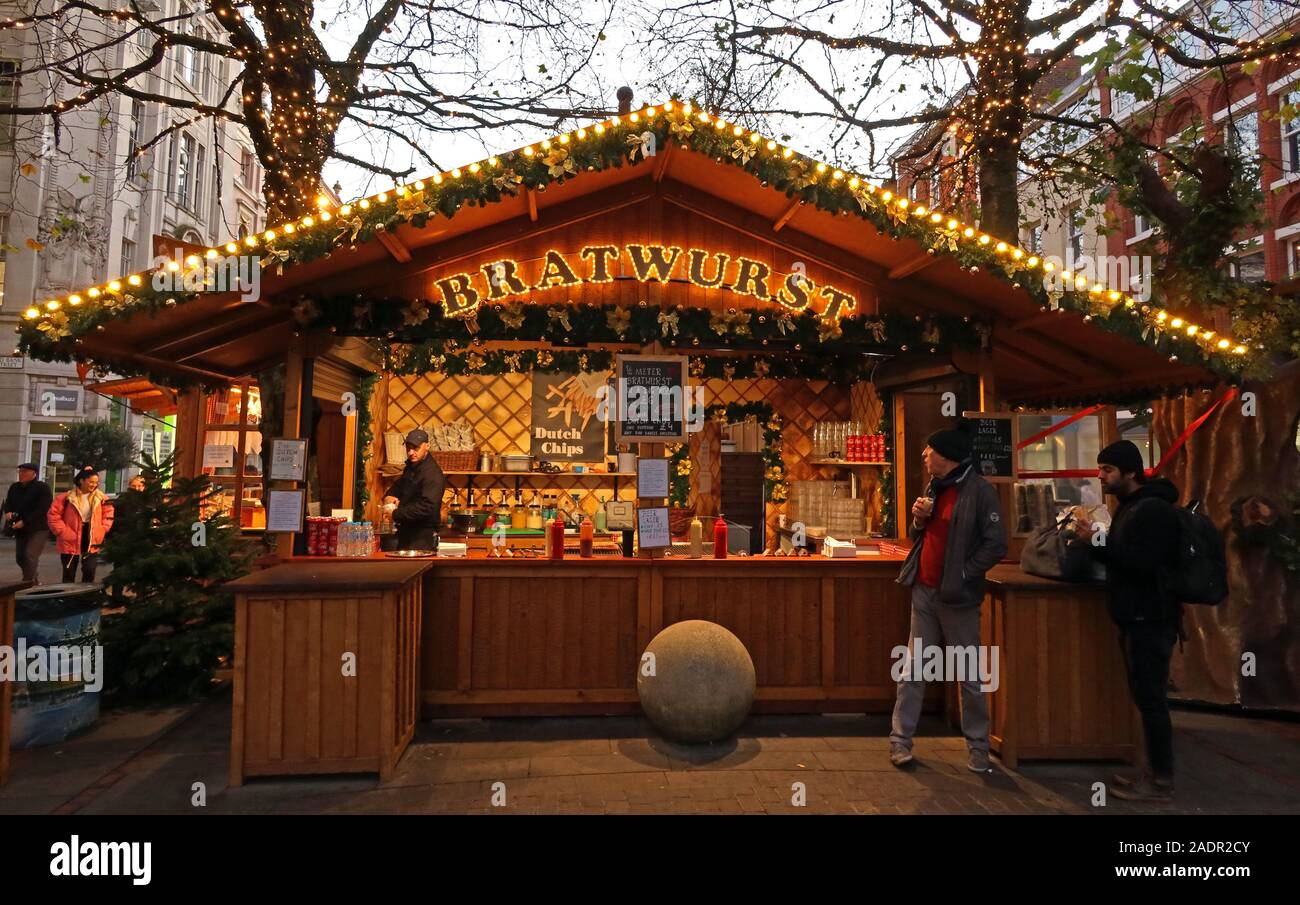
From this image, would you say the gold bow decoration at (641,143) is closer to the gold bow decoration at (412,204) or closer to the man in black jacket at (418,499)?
the gold bow decoration at (412,204)

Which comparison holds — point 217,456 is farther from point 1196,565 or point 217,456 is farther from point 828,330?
point 1196,565

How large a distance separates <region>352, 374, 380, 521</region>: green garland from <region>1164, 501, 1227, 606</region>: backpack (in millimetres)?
6092

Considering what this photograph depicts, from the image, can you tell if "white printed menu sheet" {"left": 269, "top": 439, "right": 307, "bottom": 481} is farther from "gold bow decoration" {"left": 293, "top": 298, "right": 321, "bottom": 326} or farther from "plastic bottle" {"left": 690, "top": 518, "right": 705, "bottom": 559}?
"plastic bottle" {"left": 690, "top": 518, "right": 705, "bottom": 559}

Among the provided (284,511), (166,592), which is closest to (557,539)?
(284,511)

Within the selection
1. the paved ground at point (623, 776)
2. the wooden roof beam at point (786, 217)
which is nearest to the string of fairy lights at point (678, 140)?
the wooden roof beam at point (786, 217)

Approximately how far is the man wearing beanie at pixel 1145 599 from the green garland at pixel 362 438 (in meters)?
5.83

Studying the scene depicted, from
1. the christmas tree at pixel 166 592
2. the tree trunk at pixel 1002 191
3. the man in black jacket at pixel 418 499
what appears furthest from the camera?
the tree trunk at pixel 1002 191

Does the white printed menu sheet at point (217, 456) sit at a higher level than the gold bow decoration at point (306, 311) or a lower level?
lower

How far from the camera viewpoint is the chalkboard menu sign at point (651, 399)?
5.12 m

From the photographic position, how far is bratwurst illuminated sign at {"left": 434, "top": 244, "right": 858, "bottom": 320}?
5.18 metres

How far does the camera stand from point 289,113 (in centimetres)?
794

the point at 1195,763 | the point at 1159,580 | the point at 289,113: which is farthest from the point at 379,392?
the point at 1195,763

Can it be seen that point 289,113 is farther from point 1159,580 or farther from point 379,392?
point 1159,580

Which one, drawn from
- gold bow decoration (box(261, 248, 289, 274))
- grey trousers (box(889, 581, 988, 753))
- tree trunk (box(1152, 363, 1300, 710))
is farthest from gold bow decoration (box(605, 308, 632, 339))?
tree trunk (box(1152, 363, 1300, 710))
